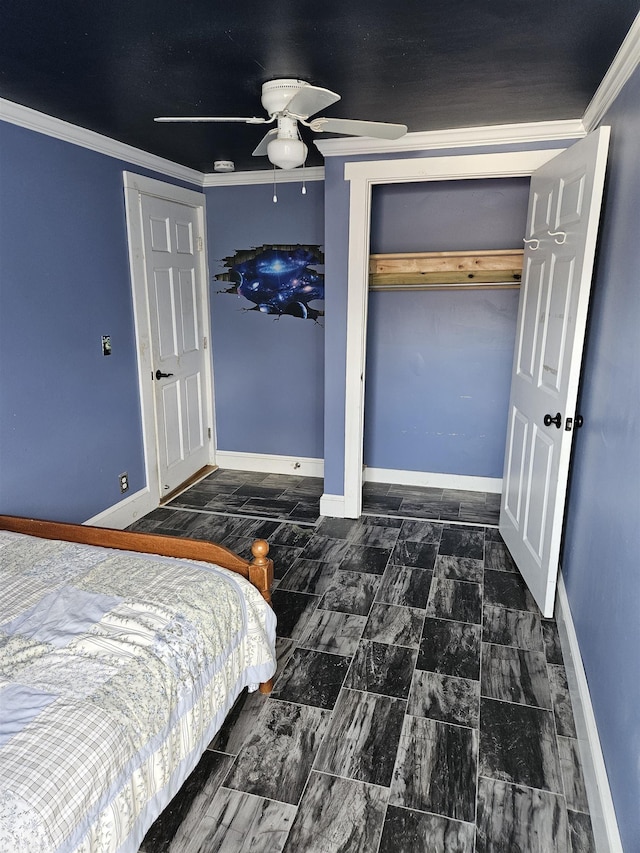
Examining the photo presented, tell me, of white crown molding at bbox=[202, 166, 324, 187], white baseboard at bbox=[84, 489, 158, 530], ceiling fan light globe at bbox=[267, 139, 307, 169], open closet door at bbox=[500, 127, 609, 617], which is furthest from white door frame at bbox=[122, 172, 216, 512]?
open closet door at bbox=[500, 127, 609, 617]

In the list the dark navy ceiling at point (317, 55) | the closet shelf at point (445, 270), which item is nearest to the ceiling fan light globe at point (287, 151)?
the dark navy ceiling at point (317, 55)

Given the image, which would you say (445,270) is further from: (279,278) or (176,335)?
(176,335)

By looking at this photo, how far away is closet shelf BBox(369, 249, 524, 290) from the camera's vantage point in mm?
3893

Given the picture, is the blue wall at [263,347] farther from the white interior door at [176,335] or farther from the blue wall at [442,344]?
the blue wall at [442,344]

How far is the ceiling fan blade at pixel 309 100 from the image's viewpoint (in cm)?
200

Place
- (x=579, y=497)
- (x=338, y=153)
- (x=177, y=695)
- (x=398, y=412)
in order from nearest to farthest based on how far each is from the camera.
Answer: (x=177, y=695) < (x=579, y=497) < (x=338, y=153) < (x=398, y=412)

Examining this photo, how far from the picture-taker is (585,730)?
1903 mm

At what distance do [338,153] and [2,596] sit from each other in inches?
115

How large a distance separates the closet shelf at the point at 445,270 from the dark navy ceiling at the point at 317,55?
1.09m

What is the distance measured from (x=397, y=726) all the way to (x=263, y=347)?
324cm

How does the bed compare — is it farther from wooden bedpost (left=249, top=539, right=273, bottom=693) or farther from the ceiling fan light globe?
the ceiling fan light globe

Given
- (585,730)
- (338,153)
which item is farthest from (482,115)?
(585,730)

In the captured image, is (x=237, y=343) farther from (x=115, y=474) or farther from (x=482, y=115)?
(x=482, y=115)

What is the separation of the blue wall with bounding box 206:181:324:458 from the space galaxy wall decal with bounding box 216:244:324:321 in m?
0.05
